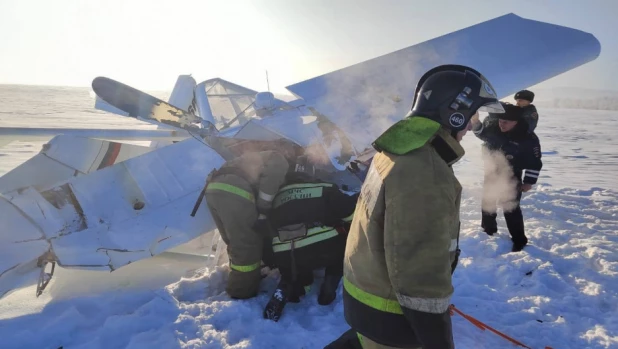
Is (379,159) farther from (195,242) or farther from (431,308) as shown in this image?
(195,242)

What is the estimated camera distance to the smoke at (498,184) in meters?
4.47

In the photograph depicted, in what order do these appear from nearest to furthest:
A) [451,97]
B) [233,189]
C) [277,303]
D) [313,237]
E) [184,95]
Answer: [451,97] → [277,303] → [233,189] → [313,237] → [184,95]

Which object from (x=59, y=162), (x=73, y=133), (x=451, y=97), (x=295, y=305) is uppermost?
(x=451, y=97)

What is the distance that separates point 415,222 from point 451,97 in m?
0.56

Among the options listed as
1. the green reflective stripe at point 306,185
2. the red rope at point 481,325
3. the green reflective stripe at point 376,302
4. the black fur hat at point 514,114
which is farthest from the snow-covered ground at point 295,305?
the black fur hat at point 514,114

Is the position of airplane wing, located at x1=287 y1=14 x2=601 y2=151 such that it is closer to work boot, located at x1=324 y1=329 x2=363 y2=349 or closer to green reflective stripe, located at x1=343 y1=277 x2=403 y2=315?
work boot, located at x1=324 y1=329 x2=363 y2=349

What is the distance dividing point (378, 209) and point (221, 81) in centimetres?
616

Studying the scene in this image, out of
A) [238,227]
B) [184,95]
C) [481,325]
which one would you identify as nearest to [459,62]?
[481,325]

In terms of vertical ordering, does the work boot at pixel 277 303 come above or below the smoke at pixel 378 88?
below

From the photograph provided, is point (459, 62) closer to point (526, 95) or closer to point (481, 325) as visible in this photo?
point (526, 95)

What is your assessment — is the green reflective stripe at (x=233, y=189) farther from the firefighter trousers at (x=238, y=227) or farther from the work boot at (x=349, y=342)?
the work boot at (x=349, y=342)

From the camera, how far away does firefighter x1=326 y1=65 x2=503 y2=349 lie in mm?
1318

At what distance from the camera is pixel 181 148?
3953 millimetres

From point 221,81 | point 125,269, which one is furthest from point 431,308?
point 221,81
